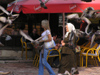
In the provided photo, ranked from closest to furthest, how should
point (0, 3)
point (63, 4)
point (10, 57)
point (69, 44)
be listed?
point (0, 3) → point (69, 44) → point (63, 4) → point (10, 57)

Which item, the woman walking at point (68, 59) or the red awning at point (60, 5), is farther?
the red awning at point (60, 5)

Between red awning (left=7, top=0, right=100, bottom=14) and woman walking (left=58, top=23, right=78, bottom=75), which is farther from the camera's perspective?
red awning (left=7, top=0, right=100, bottom=14)

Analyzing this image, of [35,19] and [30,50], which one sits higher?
[35,19]

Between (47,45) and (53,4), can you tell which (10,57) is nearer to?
(53,4)

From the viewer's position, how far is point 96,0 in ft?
33.1

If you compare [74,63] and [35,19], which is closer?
[74,63]

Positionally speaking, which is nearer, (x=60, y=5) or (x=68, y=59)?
(x=68, y=59)

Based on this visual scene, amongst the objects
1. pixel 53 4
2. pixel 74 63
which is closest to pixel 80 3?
pixel 53 4

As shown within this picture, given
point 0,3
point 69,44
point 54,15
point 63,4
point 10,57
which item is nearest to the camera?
point 0,3

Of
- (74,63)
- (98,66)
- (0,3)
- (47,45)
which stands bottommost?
(98,66)

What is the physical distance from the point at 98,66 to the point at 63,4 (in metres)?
2.68

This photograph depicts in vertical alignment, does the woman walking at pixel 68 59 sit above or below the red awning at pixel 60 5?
below

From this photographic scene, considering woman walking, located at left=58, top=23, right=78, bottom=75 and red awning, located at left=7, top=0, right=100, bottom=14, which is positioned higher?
red awning, located at left=7, top=0, right=100, bottom=14

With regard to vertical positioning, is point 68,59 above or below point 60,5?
below
